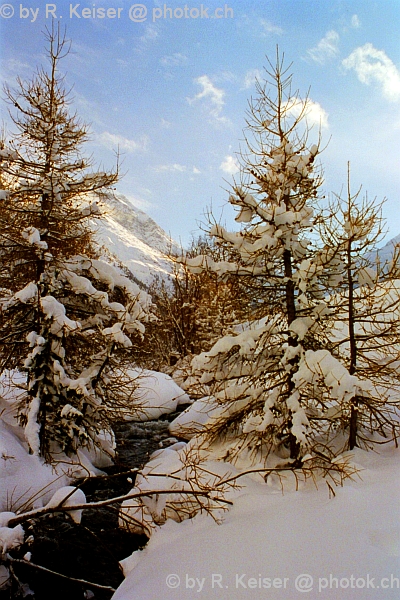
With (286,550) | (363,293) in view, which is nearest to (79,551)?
(286,550)

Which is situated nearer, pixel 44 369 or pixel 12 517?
pixel 12 517

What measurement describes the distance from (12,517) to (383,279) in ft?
22.8

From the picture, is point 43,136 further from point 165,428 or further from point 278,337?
point 165,428

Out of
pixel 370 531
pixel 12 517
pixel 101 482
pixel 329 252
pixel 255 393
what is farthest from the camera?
pixel 101 482

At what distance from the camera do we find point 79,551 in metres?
6.05

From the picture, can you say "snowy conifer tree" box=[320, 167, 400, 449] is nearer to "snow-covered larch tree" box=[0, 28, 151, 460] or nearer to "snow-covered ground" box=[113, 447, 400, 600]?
"snow-covered ground" box=[113, 447, 400, 600]

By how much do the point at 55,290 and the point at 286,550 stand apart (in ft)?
21.9

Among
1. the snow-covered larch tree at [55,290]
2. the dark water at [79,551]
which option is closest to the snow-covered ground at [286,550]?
the dark water at [79,551]

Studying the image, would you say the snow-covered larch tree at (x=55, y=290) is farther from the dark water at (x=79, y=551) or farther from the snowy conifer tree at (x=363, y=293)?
the snowy conifer tree at (x=363, y=293)

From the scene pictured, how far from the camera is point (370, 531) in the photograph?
4145 mm

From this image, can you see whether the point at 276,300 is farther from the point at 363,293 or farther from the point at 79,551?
the point at 79,551

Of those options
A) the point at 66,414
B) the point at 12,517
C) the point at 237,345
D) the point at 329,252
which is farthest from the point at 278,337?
the point at 12,517

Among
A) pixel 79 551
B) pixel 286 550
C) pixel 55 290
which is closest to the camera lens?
pixel 286 550

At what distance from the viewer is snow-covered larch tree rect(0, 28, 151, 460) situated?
25.6 ft
